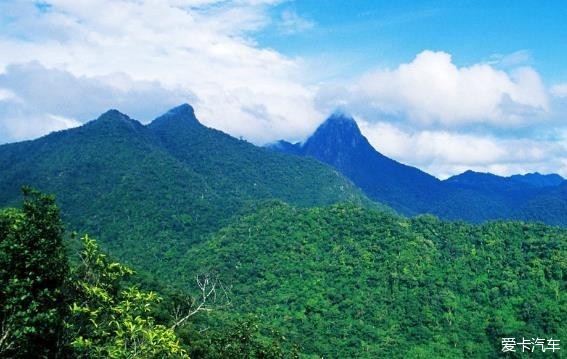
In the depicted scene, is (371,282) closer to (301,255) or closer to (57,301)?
(301,255)

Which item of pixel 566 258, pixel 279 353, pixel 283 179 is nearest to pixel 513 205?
pixel 283 179

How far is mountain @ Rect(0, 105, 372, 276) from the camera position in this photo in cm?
7494

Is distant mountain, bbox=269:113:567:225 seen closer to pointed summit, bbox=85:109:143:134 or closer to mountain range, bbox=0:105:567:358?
mountain range, bbox=0:105:567:358

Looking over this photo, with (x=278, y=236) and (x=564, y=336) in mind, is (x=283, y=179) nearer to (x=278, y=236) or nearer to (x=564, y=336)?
(x=278, y=236)

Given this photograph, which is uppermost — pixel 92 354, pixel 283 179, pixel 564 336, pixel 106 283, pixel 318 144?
pixel 318 144

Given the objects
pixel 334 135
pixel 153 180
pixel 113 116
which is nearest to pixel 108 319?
pixel 153 180

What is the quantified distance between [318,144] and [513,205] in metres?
75.3

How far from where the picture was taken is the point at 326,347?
51.6 metres

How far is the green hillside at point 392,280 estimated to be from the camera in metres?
51.8

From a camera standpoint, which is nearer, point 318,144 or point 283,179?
point 283,179

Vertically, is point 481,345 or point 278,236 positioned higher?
point 278,236

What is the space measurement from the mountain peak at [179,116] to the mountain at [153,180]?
2.15m

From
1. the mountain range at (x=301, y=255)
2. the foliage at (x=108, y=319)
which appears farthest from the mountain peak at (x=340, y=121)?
the foliage at (x=108, y=319)

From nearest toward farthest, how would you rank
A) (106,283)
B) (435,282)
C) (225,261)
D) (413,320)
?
(106,283) < (413,320) < (435,282) < (225,261)
